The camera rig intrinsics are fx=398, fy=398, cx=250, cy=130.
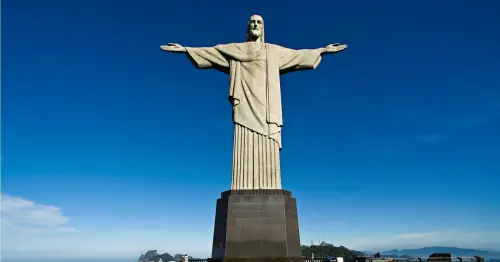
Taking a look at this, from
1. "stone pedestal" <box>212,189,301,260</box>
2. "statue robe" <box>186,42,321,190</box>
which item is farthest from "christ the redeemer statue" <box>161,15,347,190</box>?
"stone pedestal" <box>212,189,301,260</box>

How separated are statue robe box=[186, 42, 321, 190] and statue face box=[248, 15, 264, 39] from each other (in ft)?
1.25

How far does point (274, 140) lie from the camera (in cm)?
1423

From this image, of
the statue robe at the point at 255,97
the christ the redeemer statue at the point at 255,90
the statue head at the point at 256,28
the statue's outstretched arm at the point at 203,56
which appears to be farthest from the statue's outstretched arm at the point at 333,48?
the statue's outstretched arm at the point at 203,56

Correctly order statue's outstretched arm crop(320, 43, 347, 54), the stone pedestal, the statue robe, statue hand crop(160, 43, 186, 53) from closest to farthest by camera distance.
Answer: the stone pedestal
the statue robe
statue hand crop(160, 43, 186, 53)
statue's outstretched arm crop(320, 43, 347, 54)

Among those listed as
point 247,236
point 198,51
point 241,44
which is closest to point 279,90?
point 241,44

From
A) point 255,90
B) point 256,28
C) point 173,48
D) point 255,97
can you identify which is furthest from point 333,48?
point 173,48

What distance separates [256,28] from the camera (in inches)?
607

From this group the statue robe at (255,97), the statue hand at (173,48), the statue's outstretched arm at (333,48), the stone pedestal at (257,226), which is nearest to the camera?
the stone pedestal at (257,226)

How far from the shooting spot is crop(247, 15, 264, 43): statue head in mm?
15391

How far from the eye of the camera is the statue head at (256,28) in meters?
15.4

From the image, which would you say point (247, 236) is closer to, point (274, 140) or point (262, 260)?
point (262, 260)

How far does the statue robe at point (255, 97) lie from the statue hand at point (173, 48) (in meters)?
0.30

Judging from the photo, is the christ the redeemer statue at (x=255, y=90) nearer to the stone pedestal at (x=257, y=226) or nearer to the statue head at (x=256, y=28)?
the statue head at (x=256, y=28)

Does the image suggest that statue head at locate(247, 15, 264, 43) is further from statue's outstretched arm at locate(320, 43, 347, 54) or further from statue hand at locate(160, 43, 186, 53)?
statue hand at locate(160, 43, 186, 53)
